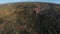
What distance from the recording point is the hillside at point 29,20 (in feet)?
3.32

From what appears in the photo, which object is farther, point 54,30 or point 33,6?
point 33,6

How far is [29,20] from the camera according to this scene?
105 centimetres

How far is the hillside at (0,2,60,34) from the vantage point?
1.01 m

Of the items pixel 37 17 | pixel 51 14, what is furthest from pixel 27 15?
pixel 51 14

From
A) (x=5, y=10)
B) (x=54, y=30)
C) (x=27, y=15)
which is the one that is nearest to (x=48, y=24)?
(x=54, y=30)

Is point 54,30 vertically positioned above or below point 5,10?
below

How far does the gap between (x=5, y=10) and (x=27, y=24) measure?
9.1 inches

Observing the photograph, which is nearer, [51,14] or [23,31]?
[23,31]

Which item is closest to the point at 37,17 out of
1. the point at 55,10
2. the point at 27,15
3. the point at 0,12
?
the point at 27,15

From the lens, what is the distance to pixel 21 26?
3.36ft

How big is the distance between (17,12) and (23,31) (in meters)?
0.18

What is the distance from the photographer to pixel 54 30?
1.03m

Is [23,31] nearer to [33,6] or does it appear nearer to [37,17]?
[37,17]

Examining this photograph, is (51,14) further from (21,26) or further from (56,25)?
(21,26)
